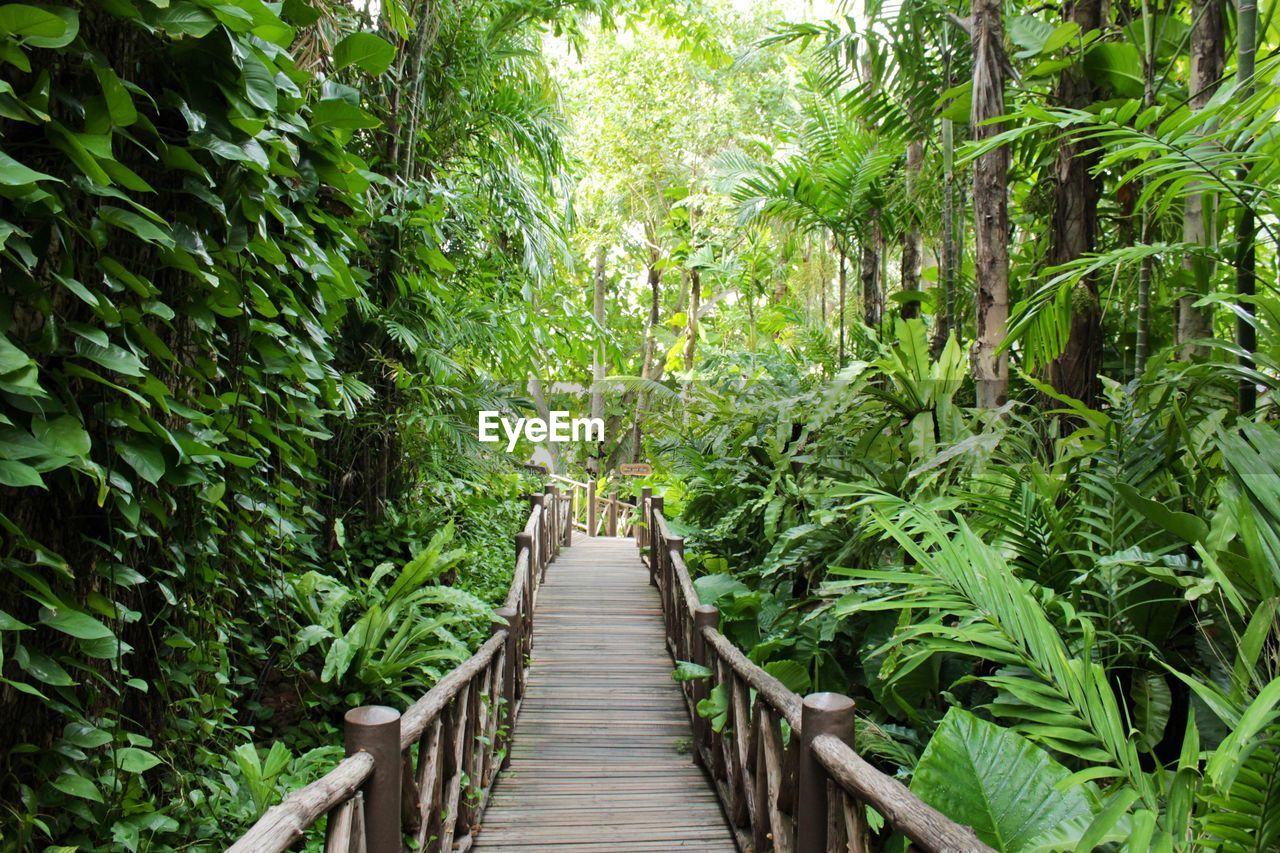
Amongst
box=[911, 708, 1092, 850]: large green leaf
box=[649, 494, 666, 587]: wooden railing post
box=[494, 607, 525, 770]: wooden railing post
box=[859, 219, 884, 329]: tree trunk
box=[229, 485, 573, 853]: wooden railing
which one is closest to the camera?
box=[911, 708, 1092, 850]: large green leaf

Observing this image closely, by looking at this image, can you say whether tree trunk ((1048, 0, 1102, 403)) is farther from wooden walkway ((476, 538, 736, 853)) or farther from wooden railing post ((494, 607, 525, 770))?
wooden railing post ((494, 607, 525, 770))

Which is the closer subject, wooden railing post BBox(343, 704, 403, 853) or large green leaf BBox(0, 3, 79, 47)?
large green leaf BBox(0, 3, 79, 47)

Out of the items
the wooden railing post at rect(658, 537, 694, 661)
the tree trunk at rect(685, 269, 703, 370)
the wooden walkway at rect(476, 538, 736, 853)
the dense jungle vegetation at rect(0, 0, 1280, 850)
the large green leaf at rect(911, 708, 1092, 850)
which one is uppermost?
the tree trunk at rect(685, 269, 703, 370)

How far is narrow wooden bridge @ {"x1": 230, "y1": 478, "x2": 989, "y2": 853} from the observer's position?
6.82 feet

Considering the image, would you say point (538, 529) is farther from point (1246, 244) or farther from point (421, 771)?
point (1246, 244)

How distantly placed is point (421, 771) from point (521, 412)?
320cm

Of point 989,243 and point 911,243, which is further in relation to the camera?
point 911,243

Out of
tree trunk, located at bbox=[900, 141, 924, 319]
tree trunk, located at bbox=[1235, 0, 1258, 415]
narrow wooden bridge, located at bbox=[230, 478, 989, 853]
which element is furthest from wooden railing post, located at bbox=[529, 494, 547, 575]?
tree trunk, located at bbox=[1235, 0, 1258, 415]

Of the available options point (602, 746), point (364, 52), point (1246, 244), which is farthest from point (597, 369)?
point (1246, 244)

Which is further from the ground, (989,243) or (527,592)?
(989,243)

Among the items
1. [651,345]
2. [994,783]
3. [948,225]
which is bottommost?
[994,783]

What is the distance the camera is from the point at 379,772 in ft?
7.39

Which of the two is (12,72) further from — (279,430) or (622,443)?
(622,443)

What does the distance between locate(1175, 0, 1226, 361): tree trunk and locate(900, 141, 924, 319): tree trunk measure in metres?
2.26
